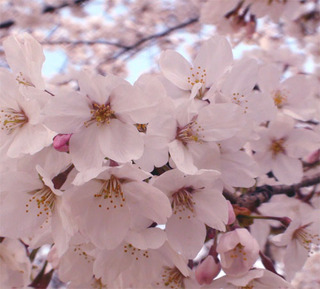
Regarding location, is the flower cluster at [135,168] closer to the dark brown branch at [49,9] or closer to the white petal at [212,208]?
the white petal at [212,208]

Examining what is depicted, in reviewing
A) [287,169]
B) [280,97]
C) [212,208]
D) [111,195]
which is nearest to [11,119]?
[111,195]

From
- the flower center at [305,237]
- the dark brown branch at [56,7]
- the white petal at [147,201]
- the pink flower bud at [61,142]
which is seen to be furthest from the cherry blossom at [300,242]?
the dark brown branch at [56,7]

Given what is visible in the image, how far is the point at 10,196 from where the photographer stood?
93 cm

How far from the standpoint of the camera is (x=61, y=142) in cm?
83

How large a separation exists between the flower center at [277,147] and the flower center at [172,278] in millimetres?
720

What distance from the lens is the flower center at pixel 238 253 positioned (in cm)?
94

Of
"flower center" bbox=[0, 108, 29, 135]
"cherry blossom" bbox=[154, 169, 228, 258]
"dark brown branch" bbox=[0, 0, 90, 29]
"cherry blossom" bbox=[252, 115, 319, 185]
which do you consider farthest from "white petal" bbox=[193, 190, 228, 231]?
"dark brown branch" bbox=[0, 0, 90, 29]

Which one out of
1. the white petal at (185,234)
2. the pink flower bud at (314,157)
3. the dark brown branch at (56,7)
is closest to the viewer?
the white petal at (185,234)

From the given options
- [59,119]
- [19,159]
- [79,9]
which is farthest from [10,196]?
[79,9]

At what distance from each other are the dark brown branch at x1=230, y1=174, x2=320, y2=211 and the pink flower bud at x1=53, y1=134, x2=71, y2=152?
1.60ft

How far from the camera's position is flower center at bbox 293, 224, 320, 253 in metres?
1.15

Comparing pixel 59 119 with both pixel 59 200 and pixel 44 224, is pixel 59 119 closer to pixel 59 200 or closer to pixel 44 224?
pixel 59 200

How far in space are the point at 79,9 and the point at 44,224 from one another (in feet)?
15.9

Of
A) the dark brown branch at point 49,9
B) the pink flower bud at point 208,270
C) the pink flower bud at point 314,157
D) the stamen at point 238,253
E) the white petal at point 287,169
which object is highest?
the stamen at point 238,253
